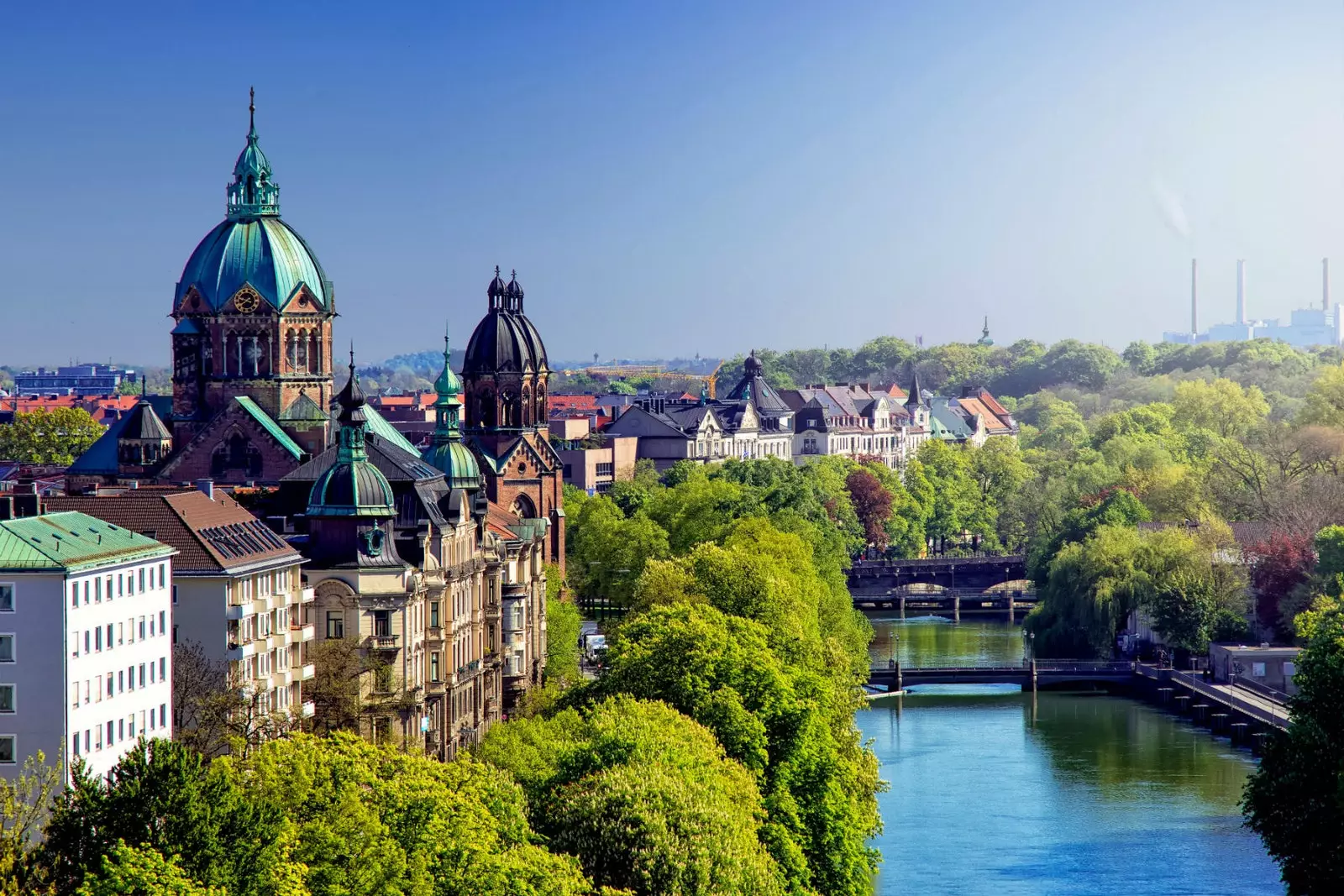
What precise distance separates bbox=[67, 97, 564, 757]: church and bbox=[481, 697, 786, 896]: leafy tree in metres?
14.5

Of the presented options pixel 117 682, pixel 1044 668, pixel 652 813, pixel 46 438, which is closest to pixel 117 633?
pixel 117 682

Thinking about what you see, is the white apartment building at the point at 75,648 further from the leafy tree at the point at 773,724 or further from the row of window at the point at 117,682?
the leafy tree at the point at 773,724

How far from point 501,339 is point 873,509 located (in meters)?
67.1

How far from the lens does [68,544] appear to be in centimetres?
6219

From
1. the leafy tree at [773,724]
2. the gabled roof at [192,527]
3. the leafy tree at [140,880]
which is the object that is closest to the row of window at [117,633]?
the gabled roof at [192,527]

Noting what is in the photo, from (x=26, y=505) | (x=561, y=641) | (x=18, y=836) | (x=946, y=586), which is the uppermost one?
(x=26, y=505)

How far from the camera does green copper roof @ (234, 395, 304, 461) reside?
98500mm

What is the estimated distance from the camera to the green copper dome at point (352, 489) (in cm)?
7881

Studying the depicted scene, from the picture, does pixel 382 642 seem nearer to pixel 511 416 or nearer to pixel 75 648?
pixel 75 648

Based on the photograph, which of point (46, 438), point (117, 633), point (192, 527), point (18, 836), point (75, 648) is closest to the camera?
point (18, 836)

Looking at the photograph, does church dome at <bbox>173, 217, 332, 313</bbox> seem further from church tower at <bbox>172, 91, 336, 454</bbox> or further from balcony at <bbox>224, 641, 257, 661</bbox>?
balcony at <bbox>224, 641, 257, 661</bbox>

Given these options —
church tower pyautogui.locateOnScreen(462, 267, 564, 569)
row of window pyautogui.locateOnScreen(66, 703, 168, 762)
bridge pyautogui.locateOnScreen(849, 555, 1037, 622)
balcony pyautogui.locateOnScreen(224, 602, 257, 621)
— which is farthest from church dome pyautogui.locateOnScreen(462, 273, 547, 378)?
row of window pyautogui.locateOnScreen(66, 703, 168, 762)

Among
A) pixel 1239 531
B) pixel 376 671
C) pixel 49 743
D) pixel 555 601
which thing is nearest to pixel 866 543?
pixel 1239 531

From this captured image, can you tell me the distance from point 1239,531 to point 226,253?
63377 millimetres
